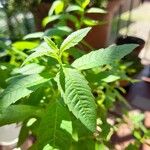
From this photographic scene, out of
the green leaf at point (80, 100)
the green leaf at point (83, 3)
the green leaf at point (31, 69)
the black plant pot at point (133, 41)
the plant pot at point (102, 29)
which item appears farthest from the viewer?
the black plant pot at point (133, 41)

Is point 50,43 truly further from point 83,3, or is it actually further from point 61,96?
point 83,3

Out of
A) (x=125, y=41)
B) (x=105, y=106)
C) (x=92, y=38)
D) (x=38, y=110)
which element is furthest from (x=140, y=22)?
(x=38, y=110)

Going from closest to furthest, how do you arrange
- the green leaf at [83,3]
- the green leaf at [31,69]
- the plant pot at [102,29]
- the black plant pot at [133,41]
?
1. the green leaf at [31,69]
2. the green leaf at [83,3]
3. the plant pot at [102,29]
4. the black plant pot at [133,41]

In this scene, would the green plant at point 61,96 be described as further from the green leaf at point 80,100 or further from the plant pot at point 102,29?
the plant pot at point 102,29

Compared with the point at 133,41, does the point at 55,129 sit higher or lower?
higher

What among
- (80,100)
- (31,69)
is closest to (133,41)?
(31,69)

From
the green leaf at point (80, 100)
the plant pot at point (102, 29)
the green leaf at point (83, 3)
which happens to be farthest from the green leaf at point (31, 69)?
the plant pot at point (102, 29)
